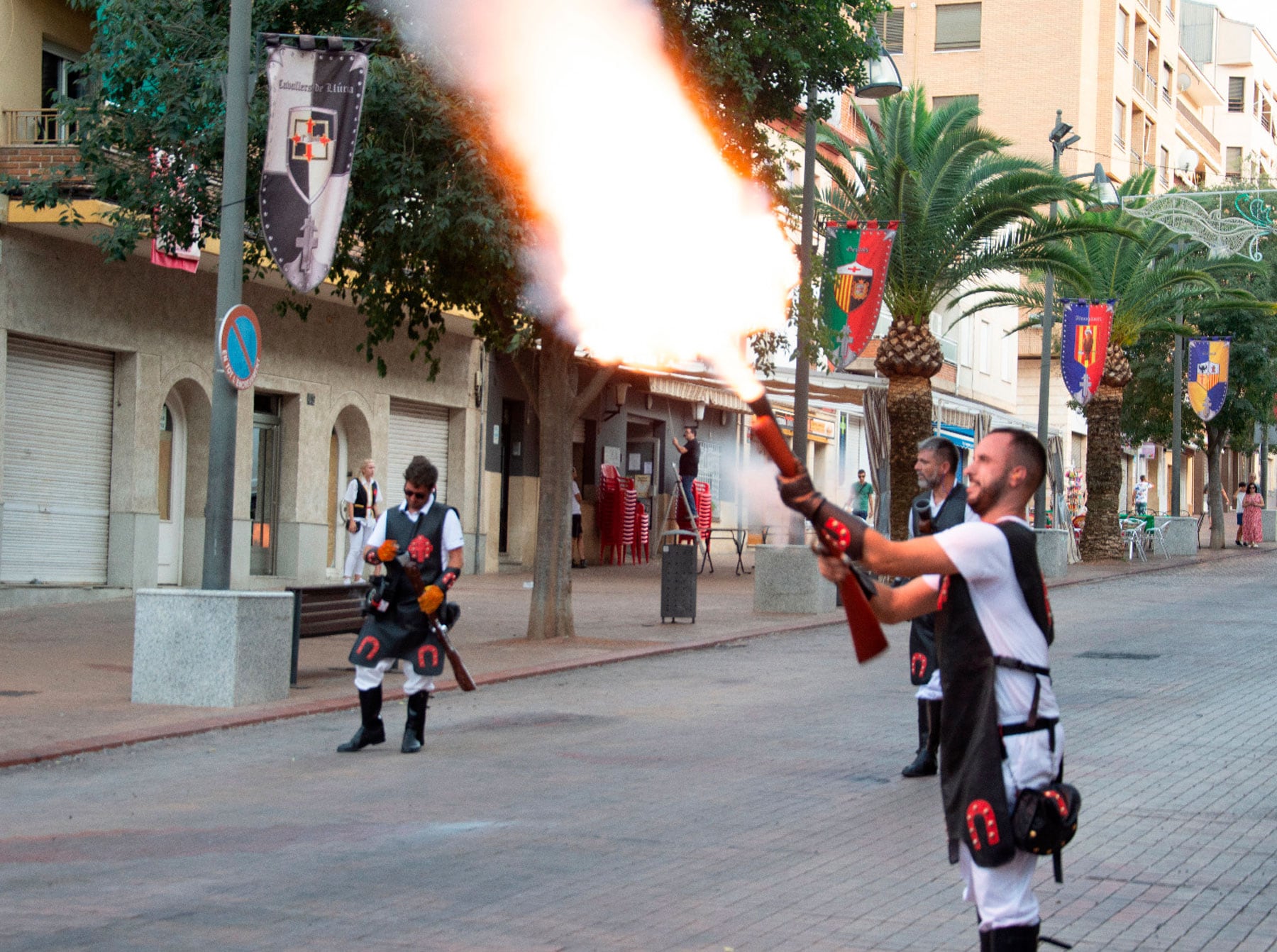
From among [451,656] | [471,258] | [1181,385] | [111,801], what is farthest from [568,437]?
[1181,385]

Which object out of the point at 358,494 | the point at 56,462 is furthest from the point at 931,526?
the point at 56,462

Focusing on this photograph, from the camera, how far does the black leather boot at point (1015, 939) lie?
414 centimetres

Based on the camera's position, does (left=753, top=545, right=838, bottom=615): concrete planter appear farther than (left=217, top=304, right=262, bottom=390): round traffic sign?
Yes

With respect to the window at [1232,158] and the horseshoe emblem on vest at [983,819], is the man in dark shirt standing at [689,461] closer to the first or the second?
the horseshoe emblem on vest at [983,819]

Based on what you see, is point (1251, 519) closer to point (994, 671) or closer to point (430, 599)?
point (430, 599)

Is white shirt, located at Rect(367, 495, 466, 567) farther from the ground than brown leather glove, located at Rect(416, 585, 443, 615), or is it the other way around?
white shirt, located at Rect(367, 495, 466, 567)

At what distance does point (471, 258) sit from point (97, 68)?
3.74 meters

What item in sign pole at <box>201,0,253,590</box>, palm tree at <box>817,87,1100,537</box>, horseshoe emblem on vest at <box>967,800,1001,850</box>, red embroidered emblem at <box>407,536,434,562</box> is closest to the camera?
horseshoe emblem on vest at <box>967,800,1001,850</box>

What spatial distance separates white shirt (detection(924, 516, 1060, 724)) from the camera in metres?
4.17

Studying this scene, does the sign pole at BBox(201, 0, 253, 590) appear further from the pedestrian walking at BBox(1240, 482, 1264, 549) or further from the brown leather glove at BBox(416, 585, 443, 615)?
the pedestrian walking at BBox(1240, 482, 1264, 549)

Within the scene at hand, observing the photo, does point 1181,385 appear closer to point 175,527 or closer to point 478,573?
point 478,573

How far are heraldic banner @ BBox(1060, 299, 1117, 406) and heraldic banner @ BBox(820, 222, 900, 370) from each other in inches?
395

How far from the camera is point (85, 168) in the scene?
14594 mm

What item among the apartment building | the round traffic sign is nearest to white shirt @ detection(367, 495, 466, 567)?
the round traffic sign
